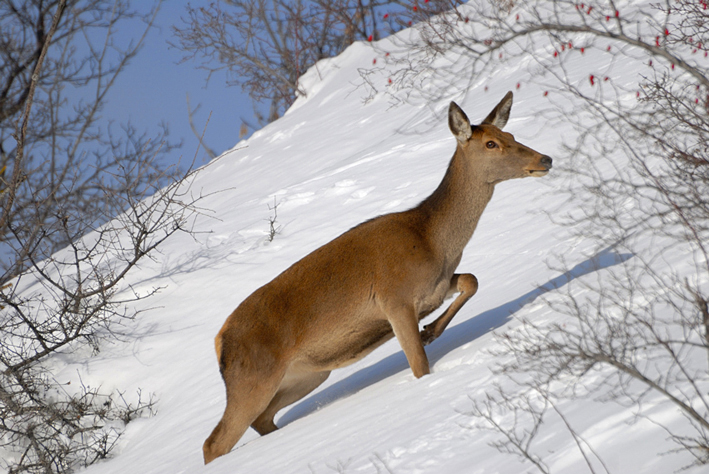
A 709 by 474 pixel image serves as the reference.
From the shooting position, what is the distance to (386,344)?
822cm

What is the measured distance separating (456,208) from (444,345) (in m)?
1.24

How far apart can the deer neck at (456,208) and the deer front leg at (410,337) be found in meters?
0.64

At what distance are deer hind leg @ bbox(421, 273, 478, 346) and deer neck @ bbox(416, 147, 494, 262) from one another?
7.6 inches

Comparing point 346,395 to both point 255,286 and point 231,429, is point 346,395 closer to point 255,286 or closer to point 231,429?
point 231,429

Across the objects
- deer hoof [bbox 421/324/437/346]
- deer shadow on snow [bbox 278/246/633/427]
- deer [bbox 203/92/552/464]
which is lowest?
deer shadow on snow [bbox 278/246/633/427]

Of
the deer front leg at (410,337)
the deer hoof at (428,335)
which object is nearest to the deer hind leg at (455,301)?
the deer hoof at (428,335)


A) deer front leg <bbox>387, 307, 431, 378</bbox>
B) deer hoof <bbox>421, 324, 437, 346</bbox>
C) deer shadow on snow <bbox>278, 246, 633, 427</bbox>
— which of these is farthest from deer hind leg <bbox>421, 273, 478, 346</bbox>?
deer front leg <bbox>387, 307, 431, 378</bbox>

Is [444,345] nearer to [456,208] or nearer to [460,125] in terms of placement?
[456,208]

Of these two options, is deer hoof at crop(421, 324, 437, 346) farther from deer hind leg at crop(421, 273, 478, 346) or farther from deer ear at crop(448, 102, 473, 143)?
deer ear at crop(448, 102, 473, 143)

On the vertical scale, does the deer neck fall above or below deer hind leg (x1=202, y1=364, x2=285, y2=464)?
above

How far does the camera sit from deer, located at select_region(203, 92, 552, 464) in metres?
5.89

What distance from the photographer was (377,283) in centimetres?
589

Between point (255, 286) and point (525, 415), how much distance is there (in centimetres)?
760

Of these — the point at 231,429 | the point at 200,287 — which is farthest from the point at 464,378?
the point at 200,287
